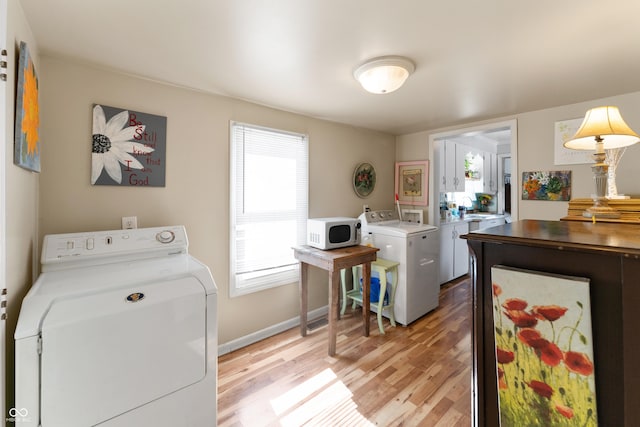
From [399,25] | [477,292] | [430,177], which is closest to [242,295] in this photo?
[477,292]

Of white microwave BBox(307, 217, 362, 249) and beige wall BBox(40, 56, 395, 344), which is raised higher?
beige wall BBox(40, 56, 395, 344)

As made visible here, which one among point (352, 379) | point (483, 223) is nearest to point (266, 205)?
point (352, 379)

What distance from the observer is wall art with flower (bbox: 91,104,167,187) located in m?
1.77

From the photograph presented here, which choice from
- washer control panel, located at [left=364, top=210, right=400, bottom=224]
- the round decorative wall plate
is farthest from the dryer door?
the round decorative wall plate

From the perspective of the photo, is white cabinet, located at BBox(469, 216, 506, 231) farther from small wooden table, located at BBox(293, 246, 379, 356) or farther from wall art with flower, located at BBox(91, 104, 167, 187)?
wall art with flower, located at BBox(91, 104, 167, 187)

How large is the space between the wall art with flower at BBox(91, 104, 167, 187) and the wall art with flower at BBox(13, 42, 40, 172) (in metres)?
0.39

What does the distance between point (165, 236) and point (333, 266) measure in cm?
122

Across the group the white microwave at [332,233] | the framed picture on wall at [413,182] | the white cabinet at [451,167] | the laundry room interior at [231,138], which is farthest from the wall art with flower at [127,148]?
the white cabinet at [451,167]

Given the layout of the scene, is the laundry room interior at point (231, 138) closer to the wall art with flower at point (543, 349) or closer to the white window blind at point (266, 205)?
the white window blind at point (266, 205)

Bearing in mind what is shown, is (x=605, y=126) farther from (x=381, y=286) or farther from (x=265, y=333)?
(x=265, y=333)

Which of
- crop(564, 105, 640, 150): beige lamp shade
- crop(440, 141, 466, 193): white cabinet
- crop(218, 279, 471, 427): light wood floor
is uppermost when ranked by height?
crop(440, 141, 466, 193): white cabinet

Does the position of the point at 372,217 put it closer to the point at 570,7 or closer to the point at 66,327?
the point at 570,7

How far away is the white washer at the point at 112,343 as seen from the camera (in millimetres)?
995

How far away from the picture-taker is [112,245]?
1.63 meters
